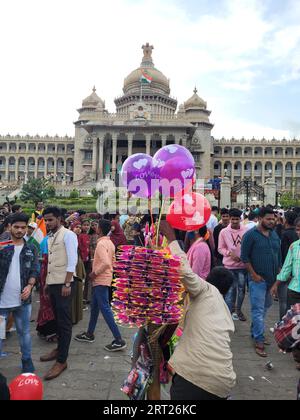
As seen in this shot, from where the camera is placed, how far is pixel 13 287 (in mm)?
3877

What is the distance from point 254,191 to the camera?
23672 millimetres

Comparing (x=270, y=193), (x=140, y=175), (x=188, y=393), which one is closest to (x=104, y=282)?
(x=140, y=175)

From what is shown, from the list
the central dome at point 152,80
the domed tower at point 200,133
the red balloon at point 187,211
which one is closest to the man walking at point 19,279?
the red balloon at point 187,211

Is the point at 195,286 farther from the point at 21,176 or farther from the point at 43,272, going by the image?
the point at 21,176

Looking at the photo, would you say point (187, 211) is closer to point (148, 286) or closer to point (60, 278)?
point (148, 286)

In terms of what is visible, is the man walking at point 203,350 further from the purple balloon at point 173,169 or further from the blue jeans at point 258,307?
the blue jeans at point 258,307

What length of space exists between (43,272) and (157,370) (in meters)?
3.10

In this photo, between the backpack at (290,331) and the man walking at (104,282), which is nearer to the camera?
the backpack at (290,331)

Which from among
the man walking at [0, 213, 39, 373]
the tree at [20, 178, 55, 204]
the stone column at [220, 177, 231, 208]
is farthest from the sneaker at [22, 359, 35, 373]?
the tree at [20, 178, 55, 204]

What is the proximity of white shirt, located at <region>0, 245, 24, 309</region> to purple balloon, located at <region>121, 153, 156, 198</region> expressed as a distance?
1.49 metres

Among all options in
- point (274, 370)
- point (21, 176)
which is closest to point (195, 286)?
point (274, 370)

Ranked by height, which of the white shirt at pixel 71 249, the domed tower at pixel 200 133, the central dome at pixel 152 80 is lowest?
the white shirt at pixel 71 249

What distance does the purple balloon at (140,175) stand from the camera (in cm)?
412

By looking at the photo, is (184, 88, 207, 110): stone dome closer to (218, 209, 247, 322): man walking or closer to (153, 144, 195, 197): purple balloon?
(218, 209, 247, 322): man walking
